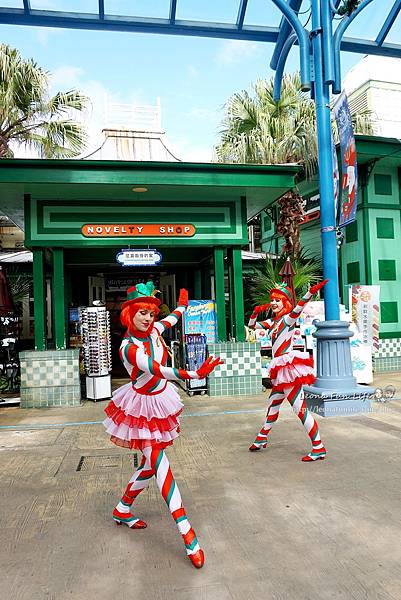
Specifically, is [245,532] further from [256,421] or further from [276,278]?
[276,278]

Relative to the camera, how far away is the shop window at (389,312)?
39.0 ft

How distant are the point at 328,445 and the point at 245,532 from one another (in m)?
2.46

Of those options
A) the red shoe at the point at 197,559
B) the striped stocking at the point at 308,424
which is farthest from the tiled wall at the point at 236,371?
the red shoe at the point at 197,559

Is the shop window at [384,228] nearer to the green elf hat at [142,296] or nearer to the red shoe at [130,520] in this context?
the green elf hat at [142,296]

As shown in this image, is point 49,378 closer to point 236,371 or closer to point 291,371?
point 236,371

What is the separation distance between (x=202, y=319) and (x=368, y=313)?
357 centimetres

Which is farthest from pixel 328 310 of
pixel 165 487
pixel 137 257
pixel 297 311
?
pixel 165 487

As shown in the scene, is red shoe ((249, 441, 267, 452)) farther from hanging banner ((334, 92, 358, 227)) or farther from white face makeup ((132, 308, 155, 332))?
hanging banner ((334, 92, 358, 227))

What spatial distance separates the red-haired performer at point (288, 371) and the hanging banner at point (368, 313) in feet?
17.1

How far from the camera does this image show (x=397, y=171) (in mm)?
12031

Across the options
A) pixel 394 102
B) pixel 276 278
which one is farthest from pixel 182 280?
pixel 394 102

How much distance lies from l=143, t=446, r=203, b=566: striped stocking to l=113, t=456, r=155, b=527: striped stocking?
0.42ft

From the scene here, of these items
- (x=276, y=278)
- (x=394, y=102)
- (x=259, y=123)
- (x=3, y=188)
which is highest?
(x=394, y=102)

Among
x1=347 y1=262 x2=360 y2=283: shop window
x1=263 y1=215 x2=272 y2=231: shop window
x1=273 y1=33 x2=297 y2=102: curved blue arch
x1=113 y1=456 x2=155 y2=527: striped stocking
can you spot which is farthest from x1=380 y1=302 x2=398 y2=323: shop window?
x1=113 y1=456 x2=155 y2=527: striped stocking
